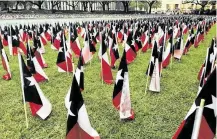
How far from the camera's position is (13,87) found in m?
7.83

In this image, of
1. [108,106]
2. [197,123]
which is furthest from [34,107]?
[197,123]

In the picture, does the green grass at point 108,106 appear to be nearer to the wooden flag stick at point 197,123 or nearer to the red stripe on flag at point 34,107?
the red stripe on flag at point 34,107

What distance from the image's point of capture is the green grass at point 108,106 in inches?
199

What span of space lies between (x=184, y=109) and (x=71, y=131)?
3.22 meters

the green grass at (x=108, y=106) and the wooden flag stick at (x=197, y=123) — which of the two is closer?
the wooden flag stick at (x=197, y=123)

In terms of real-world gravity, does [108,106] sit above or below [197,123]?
below

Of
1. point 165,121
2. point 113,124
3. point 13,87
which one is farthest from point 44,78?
point 165,121

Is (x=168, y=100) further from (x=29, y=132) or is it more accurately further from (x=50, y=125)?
(x=29, y=132)

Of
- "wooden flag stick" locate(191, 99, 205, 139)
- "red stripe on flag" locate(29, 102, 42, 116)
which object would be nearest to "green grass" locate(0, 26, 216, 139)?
"red stripe on flag" locate(29, 102, 42, 116)

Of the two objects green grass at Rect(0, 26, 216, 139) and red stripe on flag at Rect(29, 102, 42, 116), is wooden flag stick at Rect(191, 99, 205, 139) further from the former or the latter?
red stripe on flag at Rect(29, 102, 42, 116)

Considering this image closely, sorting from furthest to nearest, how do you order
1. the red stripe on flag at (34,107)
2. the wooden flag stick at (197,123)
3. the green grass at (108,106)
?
the red stripe on flag at (34,107) → the green grass at (108,106) → the wooden flag stick at (197,123)

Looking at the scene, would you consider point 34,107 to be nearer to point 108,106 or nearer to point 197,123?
point 108,106

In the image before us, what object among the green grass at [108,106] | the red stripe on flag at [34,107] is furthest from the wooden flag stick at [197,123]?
the red stripe on flag at [34,107]

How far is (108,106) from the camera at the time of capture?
20.7ft
